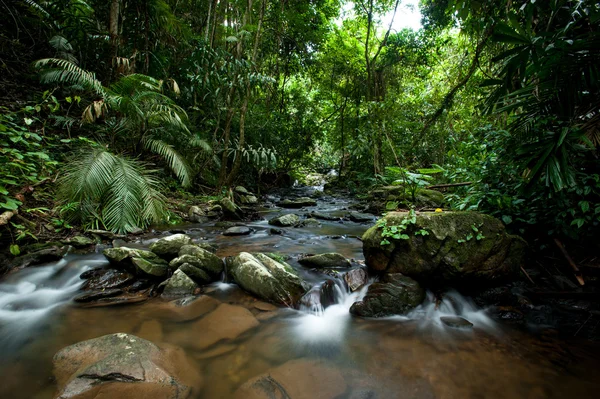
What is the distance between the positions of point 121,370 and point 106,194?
3.84 metres

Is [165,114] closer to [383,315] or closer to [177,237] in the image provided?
[177,237]

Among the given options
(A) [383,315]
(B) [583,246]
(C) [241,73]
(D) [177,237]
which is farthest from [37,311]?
(C) [241,73]

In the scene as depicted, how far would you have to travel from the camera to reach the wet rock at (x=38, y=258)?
3.19 meters

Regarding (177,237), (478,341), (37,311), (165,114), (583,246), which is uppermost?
(165,114)

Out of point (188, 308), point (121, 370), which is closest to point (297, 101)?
point (188, 308)

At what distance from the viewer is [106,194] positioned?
15.2 feet

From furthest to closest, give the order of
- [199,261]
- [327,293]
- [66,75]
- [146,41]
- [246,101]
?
[246,101] → [146,41] → [66,75] → [199,261] → [327,293]

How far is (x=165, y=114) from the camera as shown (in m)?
5.54

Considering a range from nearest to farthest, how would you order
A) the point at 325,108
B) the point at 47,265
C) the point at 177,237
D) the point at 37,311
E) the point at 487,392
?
the point at 487,392 → the point at 37,311 → the point at 47,265 → the point at 177,237 → the point at 325,108

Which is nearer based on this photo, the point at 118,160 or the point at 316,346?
the point at 316,346

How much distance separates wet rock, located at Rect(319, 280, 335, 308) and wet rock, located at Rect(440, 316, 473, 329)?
1.12 m

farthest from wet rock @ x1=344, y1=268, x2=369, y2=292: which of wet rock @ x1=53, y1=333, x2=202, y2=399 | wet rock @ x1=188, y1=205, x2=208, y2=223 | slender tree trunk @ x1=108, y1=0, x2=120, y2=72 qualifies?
slender tree trunk @ x1=108, y1=0, x2=120, y2=72

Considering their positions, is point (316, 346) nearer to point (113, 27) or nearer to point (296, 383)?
point (296, 383)

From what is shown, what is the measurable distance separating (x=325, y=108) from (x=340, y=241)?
10.8 meters
